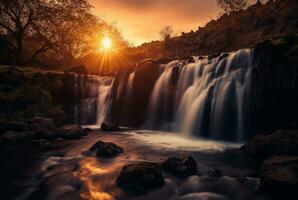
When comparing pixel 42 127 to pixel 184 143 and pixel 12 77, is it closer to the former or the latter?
pixel 184 143

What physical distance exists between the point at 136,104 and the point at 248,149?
13002 millimetres

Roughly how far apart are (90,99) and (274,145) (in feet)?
61.6

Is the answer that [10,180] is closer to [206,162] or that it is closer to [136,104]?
[206,162]

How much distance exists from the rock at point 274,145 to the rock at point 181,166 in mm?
3109

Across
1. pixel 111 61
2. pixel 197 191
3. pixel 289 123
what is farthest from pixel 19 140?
pixel 111 61

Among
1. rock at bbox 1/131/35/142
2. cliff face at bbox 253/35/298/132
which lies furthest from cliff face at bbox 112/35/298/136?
rock at bbox 1/131/35/142

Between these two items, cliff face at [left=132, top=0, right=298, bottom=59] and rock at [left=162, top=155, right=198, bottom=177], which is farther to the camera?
cliff face at [left=132, top=0, right=298, bottom=59]

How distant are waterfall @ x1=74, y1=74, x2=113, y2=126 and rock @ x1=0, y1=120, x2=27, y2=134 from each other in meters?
7.59

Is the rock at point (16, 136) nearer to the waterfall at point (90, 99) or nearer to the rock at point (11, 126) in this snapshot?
the rock at point (11, 126)

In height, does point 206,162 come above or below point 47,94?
below

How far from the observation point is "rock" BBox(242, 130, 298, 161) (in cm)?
1154

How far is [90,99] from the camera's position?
1095 inches

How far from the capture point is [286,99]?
1498 centimetres

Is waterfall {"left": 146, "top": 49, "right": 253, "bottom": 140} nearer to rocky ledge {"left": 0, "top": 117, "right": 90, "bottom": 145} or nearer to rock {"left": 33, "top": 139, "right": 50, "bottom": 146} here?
rocky ledge {"left": 0, "top": 117, "right": 90, "bottom": 145}
